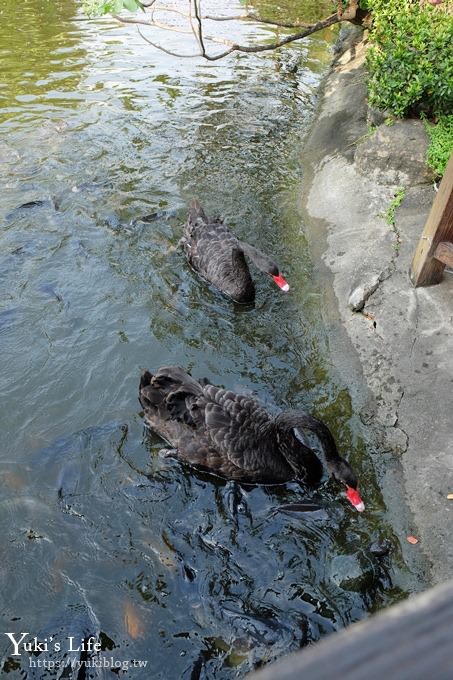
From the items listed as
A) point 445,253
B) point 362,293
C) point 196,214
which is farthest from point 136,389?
point 445,253

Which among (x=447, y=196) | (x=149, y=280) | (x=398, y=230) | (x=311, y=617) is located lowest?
(x=311, y=617)

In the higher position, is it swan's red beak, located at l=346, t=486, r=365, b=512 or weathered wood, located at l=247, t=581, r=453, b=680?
weathered wood, located at l=247, t=581, r=453, b=680

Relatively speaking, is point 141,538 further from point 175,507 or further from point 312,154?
point 312,154

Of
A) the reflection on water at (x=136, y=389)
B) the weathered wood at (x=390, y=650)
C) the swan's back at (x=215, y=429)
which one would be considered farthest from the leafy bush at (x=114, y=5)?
the weathered wood at (x=390, y=650)

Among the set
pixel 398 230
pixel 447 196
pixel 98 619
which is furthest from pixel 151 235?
pixel 98 619

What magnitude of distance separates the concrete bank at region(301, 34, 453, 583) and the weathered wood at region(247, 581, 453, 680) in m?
3.12

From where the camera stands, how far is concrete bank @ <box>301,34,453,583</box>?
3.90 m

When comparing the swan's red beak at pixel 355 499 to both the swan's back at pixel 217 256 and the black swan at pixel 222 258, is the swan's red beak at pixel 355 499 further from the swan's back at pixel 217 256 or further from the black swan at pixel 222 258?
the swan's back at pixel 217 256

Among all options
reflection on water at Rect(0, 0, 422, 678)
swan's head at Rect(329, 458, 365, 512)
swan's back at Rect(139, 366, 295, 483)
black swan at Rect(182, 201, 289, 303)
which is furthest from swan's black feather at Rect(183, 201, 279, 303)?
swan's head at Rect(329, 458, 365, 512)

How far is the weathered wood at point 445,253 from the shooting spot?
486cm

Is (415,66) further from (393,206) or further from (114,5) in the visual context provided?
(114,5)

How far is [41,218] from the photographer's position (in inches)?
278

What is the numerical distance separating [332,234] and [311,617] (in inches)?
173

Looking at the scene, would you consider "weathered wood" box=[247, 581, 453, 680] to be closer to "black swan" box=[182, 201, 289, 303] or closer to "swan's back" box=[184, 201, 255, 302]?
"black swan" box=[182, 201, 289, 303]
